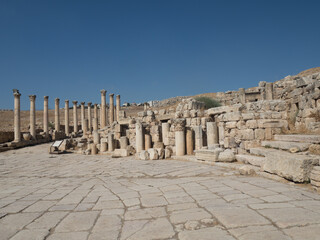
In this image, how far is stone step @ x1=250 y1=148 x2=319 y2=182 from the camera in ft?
14.1

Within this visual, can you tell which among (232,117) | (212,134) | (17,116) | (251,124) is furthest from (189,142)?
(17,116)

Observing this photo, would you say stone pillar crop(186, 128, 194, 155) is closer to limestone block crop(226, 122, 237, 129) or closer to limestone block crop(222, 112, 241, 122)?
limestone block crop(222, 112, 241, 122)

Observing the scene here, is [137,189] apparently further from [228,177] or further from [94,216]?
[228,177]

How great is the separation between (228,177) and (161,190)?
1.85m

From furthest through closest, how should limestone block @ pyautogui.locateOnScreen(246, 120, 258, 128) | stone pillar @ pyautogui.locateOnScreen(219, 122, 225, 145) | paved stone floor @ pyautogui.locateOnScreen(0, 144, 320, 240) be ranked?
stone pillar @ pyautogui.locateOnScreen(219, 122, 225, 145), limestone block @ pyautogui.locateOnScreen(246, 120, 258, 128), paved stone floor @ pyautogui.locateOnScreen(0, 144, 320, 240)

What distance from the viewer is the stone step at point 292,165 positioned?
430 centimetres

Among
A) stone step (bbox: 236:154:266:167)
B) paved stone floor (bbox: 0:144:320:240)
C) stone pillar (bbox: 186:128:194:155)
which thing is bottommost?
paved stone floor (bbox: 0:144:320:240)

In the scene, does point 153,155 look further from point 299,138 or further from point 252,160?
point 299,138

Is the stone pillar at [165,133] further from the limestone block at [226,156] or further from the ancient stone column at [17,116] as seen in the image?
the ancient stone column at [17,116]

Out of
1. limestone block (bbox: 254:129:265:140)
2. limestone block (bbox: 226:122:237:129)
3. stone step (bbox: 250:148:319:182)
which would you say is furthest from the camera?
limestone block (bbox: 226:122:237:129)

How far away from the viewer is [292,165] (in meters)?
Answer: 4.49

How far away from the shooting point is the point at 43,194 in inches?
186

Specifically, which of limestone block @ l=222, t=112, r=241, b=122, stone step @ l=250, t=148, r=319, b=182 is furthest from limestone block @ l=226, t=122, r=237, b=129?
stone step @ l=250, t=148, r=319, b=182

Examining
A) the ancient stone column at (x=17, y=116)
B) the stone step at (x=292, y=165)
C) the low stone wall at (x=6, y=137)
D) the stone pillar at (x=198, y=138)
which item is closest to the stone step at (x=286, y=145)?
the stone step at (x=292, y=165)
